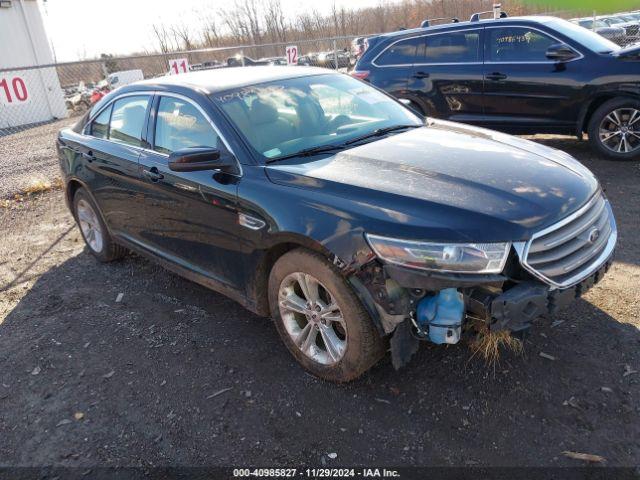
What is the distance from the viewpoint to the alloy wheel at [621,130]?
21.5ft

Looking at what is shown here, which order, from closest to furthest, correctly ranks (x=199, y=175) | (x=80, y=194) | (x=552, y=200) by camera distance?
(x=552, y=200), (x=199, y=175), (x=80, y=194)

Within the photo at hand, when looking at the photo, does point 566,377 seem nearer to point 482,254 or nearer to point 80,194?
point 482,254

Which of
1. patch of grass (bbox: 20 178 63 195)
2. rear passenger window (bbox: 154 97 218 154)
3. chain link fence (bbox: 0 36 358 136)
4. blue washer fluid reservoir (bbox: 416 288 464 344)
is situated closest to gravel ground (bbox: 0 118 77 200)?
patch of grass (bbox: 20 178 63 195)

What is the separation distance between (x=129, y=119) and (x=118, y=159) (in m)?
0.34

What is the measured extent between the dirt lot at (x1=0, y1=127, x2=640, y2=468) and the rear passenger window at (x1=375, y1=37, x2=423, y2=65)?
4.98 meters

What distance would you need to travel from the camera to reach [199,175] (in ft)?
11.5

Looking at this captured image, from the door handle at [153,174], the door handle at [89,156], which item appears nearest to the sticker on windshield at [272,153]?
the door handle at [153,174]

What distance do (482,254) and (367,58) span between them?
6799mm

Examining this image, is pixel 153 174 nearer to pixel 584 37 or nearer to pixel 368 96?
pixel 368 96

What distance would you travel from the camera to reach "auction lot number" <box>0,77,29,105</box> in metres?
15.9

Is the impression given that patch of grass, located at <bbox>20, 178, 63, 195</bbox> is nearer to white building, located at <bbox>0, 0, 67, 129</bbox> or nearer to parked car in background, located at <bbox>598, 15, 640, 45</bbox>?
white building, located at <bbox>0, 0, 67, 129</bbox>

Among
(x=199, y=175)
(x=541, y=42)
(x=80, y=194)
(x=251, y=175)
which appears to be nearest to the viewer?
(x=251, y=175)

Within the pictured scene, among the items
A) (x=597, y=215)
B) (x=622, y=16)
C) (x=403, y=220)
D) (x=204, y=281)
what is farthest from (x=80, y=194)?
(x=622, y=16)

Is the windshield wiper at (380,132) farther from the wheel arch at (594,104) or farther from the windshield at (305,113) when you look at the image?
the wheel arch at (594,104)
